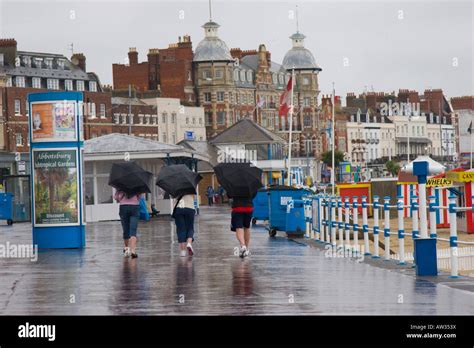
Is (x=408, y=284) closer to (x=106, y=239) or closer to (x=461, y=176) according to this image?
(x=106, y=239)

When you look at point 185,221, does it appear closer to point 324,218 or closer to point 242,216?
point 242,216

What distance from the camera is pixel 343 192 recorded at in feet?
227

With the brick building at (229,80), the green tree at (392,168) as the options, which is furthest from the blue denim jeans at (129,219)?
the green tree at (392,168)

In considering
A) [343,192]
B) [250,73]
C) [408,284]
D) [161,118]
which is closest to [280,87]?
[250,73]

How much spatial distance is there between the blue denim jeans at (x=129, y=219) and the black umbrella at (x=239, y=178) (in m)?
1.97

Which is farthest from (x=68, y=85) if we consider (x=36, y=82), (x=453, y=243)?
(x=453, y=243)

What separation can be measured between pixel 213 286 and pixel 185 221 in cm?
774

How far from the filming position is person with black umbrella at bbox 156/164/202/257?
27.2m

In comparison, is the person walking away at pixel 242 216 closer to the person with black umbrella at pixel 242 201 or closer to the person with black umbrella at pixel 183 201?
the person with black umbrella at pixel 242 201

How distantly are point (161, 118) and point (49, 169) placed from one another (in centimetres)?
11239

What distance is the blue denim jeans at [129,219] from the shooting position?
2688 cm

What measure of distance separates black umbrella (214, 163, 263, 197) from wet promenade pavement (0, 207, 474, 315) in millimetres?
1347
